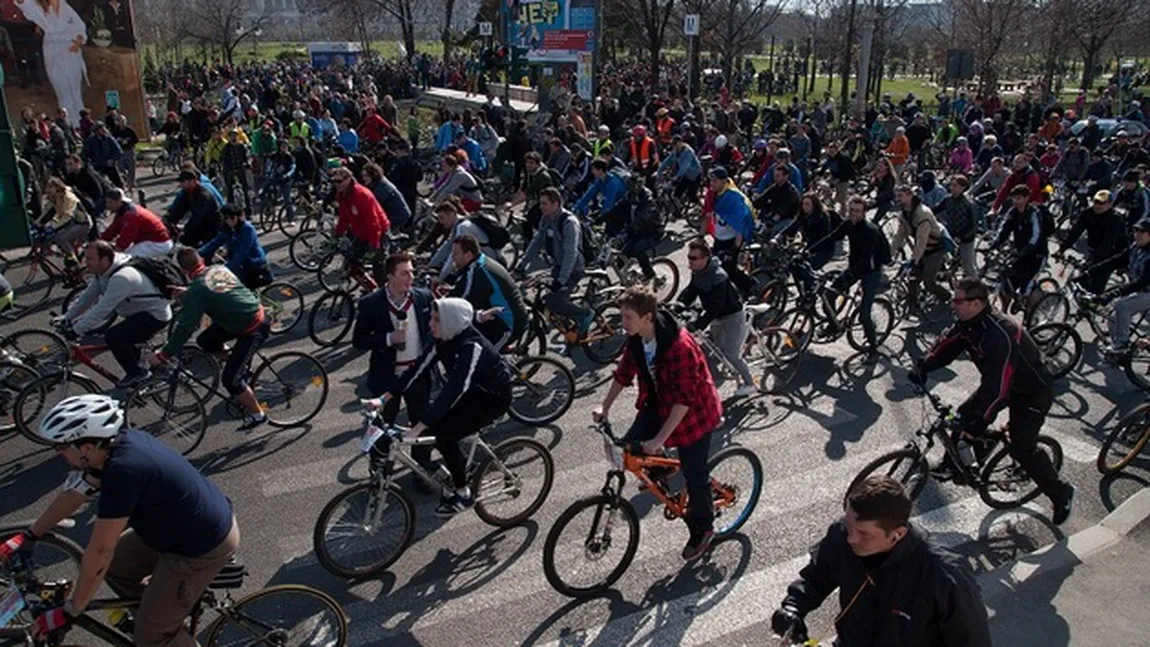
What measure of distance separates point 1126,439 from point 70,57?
93.1 feet

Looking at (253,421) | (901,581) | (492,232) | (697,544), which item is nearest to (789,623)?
(901,581)

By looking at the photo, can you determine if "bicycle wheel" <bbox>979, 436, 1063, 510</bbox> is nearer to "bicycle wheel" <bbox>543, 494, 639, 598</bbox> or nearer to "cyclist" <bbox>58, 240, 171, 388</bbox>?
"bicycle wheel" <bbox>543, 494, 639, 598</bbox>

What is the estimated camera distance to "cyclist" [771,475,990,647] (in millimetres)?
3238

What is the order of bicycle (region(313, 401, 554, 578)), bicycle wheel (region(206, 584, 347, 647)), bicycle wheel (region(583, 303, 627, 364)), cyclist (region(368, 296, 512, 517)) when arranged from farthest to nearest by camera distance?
bicycle wheel (region(583, 303, 627, 364)), cyclist (region(368, 296, 512, 517)), bicycle (region(313, 401, 554, 578)), bicycle wheel (region(206, 584, 347, 647))

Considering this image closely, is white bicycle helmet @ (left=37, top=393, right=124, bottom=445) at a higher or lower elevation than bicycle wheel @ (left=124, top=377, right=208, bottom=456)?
higher

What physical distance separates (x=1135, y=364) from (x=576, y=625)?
26.6ft

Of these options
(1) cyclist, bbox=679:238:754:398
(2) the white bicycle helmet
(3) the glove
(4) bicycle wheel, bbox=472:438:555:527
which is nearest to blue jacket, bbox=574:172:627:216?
(1) cyclist, bbox=679:238:754:398

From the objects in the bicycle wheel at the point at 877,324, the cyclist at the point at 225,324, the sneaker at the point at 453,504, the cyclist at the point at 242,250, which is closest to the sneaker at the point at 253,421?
the cyclist at the point at 225,324

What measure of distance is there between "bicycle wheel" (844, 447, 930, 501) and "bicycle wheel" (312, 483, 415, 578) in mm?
3222

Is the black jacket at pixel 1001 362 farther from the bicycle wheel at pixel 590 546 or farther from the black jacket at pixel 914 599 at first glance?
the black jacket at pixel 914 599

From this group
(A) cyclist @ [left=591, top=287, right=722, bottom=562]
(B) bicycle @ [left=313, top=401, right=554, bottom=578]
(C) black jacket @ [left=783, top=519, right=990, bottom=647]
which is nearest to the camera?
(C) black jacket @ [left=783, top=519, right=990, bottom=647]

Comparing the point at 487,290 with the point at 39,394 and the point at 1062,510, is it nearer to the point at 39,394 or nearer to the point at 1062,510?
the point at 39,394

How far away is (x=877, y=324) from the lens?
34.1 feet

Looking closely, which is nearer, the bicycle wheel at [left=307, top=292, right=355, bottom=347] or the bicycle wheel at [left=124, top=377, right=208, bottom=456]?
the bicycle wheel at [left=124, top=377, right=208, bottom=456]
